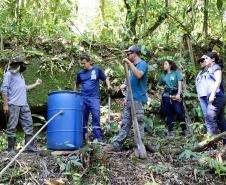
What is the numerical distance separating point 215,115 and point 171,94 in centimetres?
178

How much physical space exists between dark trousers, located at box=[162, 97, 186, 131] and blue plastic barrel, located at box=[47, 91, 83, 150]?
2485 mm

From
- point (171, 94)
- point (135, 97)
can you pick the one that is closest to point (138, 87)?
point (135, 97)

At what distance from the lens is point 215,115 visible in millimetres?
6297

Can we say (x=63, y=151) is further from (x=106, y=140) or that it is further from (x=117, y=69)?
(x=117, y=69)

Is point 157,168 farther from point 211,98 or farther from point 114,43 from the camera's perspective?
point 114,43

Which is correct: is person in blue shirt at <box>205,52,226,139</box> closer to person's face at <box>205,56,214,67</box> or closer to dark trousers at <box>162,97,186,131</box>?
person's face at <box>205,56,214,67</box>

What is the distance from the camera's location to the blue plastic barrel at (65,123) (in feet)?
19.3

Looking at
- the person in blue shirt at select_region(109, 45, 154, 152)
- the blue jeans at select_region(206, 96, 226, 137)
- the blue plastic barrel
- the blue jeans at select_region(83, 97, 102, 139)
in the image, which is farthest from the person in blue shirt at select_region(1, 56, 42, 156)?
the blue jeans at select_region(206, 96, 226, 137)

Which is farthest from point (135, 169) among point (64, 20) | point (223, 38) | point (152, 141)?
point (64, 20)

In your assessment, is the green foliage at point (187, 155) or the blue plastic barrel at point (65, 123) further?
the blue plastic barrel at point (65, 123)

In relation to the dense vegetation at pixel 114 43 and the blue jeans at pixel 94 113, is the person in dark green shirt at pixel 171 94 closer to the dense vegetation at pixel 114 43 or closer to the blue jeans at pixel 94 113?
the dense vegetation at pixel 114 43

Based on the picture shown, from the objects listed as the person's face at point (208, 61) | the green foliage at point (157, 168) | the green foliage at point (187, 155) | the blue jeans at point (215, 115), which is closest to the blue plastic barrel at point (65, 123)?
the green foliage at point (157, 168)

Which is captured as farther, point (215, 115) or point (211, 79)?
point (211, 79)

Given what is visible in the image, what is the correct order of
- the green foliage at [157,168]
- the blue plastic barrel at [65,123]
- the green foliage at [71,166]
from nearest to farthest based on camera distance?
the green foliage at [71,166], the green foliage at [157,168], the blue plastic barrel at [65,123]
